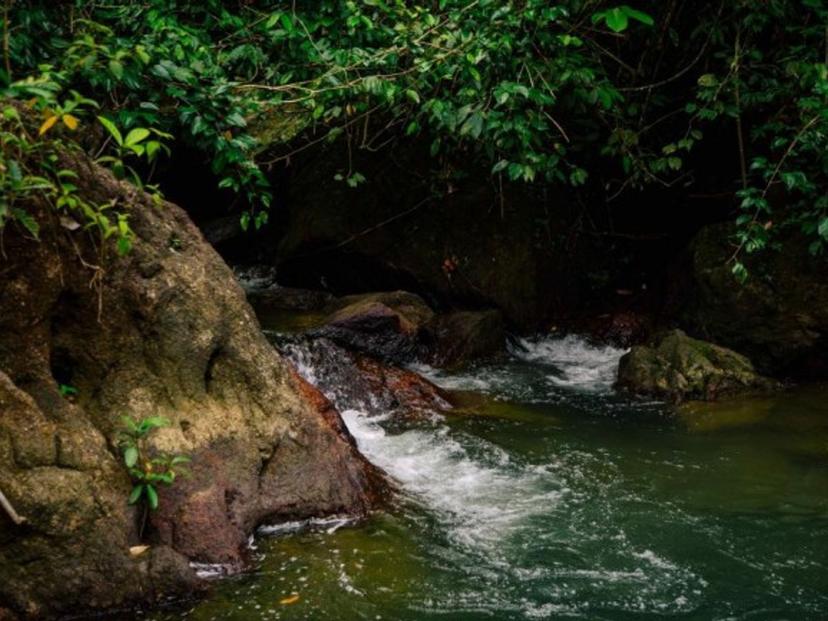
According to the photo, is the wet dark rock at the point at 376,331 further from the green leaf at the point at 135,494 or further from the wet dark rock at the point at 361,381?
the green leaf at the point at 135,494

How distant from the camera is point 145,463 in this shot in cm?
437

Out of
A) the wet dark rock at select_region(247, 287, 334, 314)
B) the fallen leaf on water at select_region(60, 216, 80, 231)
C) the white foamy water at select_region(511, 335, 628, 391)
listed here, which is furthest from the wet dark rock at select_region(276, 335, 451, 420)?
the fallen leaf on water at select_region(60, 216, 80, 231)

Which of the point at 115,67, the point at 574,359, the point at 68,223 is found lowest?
the point at 574,359

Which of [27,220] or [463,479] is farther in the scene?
[463,479]

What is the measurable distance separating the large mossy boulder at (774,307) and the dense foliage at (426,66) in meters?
0.51

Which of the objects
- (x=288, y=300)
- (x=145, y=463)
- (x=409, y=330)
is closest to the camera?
(x=145, y=463)

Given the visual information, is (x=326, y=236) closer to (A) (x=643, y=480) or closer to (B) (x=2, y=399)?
(A) (x=643, y=480)

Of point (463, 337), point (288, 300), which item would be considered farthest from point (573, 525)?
point (288, 300)

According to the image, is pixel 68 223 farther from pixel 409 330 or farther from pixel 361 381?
pixel 409 330

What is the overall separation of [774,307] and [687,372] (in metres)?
1.38

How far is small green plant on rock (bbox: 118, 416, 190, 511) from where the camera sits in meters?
4.23

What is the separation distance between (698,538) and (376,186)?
726cm

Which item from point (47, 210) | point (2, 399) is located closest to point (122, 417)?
point (2, 399)

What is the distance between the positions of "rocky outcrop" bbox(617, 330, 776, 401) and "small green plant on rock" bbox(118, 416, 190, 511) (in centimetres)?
546
